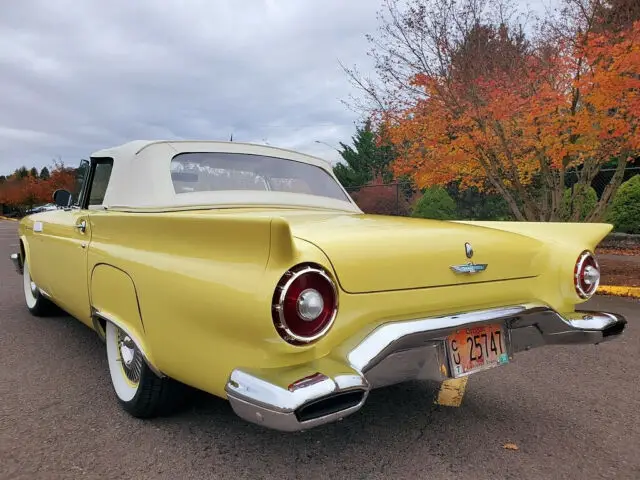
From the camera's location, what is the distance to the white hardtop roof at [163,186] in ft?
9.47

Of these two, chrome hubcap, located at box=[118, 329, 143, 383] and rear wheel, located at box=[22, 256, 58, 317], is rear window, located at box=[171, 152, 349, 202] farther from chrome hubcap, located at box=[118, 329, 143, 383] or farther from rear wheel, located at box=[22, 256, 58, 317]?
rear wheel, located at box=[22, 256, 58, 317]

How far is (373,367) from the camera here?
6.28 ft

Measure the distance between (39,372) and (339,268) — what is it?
8.49 feet

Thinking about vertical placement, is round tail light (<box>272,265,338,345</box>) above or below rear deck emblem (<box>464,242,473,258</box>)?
below

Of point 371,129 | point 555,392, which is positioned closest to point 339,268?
point 555,392

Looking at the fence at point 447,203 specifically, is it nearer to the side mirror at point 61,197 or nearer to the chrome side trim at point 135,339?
the side mirror at point 61,197

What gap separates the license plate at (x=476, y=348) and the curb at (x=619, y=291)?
496cm

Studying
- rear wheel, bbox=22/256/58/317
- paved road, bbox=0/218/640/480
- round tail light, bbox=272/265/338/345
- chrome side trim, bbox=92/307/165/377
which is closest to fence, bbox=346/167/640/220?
rear wheel, bbox=22/256/58/317

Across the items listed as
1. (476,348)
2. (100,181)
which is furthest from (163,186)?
(476,348)

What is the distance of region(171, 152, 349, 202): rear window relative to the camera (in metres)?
3.04

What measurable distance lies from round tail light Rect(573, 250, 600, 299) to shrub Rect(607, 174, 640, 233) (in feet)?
41.3

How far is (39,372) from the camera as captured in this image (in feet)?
11.4

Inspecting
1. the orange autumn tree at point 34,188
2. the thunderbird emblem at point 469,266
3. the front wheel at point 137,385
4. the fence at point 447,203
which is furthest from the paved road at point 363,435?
the orange autumn tree at point 34,188

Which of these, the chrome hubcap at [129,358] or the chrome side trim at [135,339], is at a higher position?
the chrome side trim at [135,339]
